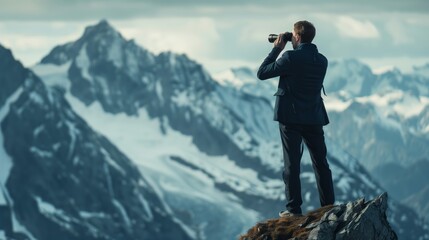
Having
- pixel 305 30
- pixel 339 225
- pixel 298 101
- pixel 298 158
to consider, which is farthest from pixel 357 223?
pixel 305 30

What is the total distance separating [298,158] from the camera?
43.4 m

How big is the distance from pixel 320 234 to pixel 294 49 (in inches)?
229

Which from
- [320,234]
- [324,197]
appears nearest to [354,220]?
[320,234]

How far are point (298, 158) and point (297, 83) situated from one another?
188 cm

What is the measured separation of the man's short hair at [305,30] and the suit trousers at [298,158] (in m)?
2.14

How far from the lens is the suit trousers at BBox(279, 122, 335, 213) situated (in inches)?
1702

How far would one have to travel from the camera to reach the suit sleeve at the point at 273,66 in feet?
140

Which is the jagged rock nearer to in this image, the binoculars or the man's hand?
the man's hand

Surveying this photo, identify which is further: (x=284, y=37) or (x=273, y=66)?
(x=284, y=37)

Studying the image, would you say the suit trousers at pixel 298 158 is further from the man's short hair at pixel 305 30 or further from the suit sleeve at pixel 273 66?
the man's short hair at pixel 305 30

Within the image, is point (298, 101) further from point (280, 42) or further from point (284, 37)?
point (284, 37)

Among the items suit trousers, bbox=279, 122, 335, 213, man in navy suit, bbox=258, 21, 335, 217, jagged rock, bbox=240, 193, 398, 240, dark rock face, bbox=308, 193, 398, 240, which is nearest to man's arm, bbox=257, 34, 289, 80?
man in navy suit, bbox=258, 21, 335, 217

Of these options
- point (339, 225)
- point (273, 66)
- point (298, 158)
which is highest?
point (273, 66)

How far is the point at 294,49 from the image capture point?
43.1 metres
